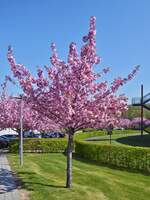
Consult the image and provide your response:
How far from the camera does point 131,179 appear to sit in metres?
16.4

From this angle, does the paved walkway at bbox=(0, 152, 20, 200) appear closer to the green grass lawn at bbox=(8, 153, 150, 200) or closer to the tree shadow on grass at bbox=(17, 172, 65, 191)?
the tree shadow on grass at bbox=(17, 172, 65, 191)

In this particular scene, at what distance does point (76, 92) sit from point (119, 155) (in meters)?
9.06

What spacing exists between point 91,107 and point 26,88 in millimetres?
2361

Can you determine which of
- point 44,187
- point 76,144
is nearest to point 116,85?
point 44,187

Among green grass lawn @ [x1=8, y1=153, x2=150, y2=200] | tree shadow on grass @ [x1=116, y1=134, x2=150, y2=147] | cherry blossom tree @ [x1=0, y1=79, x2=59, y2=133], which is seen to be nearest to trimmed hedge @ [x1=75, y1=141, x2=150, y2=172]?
green grass lawn @ [x1=8, y1=153, x2=150, y2=200]

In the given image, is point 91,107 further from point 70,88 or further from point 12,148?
point 12,148

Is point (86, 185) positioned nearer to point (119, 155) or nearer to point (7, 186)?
point (7, 186)

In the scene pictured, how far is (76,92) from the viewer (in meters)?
13.0

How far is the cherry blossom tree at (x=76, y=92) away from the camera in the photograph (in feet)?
42.1

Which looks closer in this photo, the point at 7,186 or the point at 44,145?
the point at 7,186

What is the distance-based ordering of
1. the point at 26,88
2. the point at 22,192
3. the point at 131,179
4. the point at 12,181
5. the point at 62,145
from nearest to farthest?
the point at 22,192, the point at 26,88, the point at 12,181, the point at 131,179, the point at 62,145

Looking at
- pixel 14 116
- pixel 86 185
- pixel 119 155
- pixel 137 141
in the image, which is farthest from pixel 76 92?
pixel 137 141

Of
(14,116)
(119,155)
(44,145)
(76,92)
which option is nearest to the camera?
(76,92)

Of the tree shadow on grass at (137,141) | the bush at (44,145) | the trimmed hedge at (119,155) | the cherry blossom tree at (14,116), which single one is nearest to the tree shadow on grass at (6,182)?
the trimmed hedge at (119,155)
